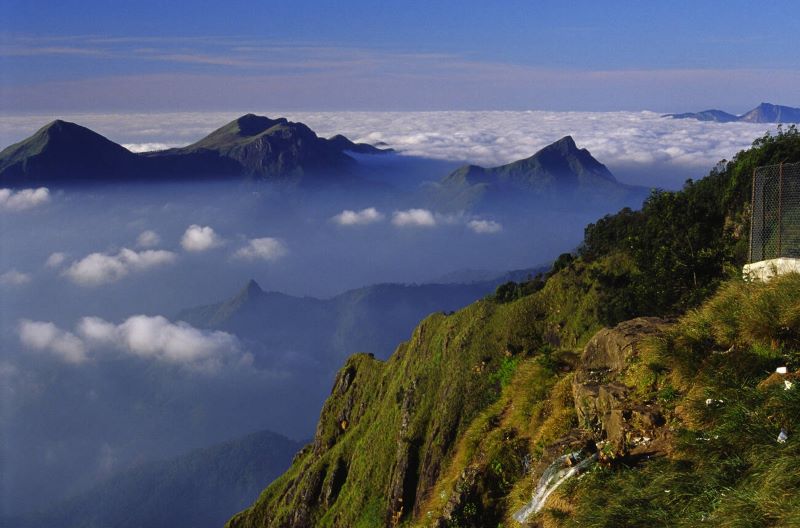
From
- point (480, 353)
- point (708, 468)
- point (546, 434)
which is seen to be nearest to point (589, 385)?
point (546, 434)

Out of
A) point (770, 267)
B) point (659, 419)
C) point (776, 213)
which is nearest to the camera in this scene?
point (659, 419)

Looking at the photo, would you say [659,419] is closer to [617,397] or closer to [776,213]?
[617,397]

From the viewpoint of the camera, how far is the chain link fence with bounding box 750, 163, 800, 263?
19.0m

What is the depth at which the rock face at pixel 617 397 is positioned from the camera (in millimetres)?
11562

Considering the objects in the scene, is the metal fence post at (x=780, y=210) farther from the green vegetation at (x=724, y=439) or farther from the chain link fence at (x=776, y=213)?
the green vegetation at (x=724, y=439)

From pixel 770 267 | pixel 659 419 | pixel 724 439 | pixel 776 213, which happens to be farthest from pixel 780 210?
pixel 724 439

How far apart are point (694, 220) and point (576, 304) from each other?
9953mm

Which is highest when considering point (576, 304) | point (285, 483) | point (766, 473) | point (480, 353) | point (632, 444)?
point (766, 473)

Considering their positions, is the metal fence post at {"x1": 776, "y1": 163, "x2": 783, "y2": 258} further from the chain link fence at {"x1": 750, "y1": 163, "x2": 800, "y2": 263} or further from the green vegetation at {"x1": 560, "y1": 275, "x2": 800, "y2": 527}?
the green vegetation at {"x1": 560, "y1": 275, "x2": 800, "y2": 527}

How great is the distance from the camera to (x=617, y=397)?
12.8 metres

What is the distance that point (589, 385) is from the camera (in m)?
14.3

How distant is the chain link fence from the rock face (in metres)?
5.74

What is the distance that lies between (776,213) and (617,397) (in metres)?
10.2

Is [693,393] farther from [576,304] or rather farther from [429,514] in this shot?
[576,304]
